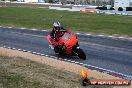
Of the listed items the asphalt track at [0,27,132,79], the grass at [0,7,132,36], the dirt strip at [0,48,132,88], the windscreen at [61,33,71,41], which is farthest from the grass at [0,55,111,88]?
the grass at [0,7,132,36]

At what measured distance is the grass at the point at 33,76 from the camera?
1010 centimetres

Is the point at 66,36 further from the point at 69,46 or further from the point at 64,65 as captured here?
the point at 64,65

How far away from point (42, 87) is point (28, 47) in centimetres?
944

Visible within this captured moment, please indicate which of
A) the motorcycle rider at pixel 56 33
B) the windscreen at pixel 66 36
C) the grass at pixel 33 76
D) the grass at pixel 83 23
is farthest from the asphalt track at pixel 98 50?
the grass at pixel 83 23

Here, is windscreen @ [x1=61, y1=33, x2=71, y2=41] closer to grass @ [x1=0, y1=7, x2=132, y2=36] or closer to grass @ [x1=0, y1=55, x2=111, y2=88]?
grass @ [x1=0, y1=55, x2=111, y2=88]

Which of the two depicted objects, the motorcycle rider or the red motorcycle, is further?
the motorcycle rider

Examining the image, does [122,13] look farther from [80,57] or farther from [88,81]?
[88,81]

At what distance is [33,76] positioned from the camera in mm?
11180

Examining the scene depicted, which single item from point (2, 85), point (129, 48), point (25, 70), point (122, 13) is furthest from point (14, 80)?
point (122, 13)

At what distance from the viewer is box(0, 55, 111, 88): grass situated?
→ 10.1 meters

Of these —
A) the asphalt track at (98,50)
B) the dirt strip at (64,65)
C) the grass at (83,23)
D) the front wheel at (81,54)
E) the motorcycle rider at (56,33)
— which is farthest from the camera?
the grass at (83,23)

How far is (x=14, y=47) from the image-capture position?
19219 mm

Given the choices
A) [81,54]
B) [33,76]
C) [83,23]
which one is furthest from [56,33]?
[83,23]

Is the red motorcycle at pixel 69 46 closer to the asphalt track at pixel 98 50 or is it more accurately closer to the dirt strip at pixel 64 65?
the asphalt track at pixel 98 50
